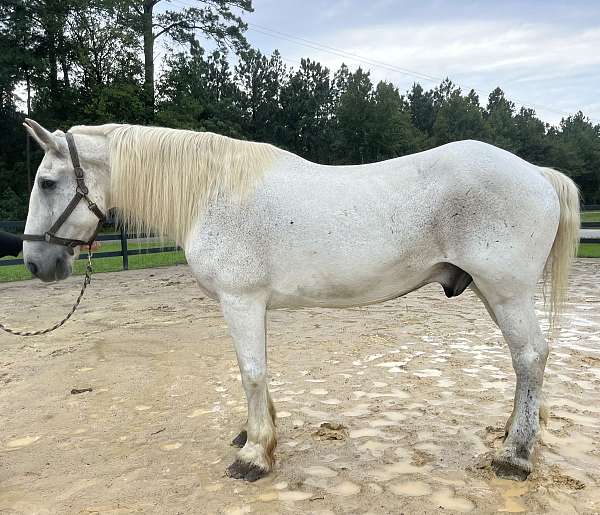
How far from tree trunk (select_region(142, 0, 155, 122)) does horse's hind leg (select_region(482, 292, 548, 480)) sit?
26161mm

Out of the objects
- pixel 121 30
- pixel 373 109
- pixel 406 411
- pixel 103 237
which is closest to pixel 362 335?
pixel 406 411

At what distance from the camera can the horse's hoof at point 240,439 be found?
10.0ft

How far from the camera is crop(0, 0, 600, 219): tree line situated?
83.8 feet

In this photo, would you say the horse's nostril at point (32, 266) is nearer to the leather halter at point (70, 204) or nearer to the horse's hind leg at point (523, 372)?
the leather halter at point (70, 204)

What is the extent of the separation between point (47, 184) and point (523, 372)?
293cm

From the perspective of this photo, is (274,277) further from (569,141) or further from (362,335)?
(569,141)

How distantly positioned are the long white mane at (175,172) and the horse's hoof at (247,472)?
1353mm

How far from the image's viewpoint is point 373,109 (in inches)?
1578

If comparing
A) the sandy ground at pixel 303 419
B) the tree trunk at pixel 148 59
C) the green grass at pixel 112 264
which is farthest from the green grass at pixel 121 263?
the tree trunk at pixel 148 59

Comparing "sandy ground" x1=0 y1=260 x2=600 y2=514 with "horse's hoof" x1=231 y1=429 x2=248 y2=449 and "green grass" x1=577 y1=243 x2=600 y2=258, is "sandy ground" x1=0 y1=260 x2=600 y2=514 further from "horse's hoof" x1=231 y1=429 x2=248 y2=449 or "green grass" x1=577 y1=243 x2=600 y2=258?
"green grass" x1=577 y1=243 x2=600 y2=258

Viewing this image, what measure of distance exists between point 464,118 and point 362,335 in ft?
170

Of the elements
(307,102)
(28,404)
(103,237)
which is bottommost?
(28,404)

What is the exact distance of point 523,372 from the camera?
2.64 m

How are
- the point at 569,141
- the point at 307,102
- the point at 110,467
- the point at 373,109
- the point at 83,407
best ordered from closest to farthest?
the point at 110,467
the point at 83,407
the point at 307,102
the point at 373,109
the point at 569,141
